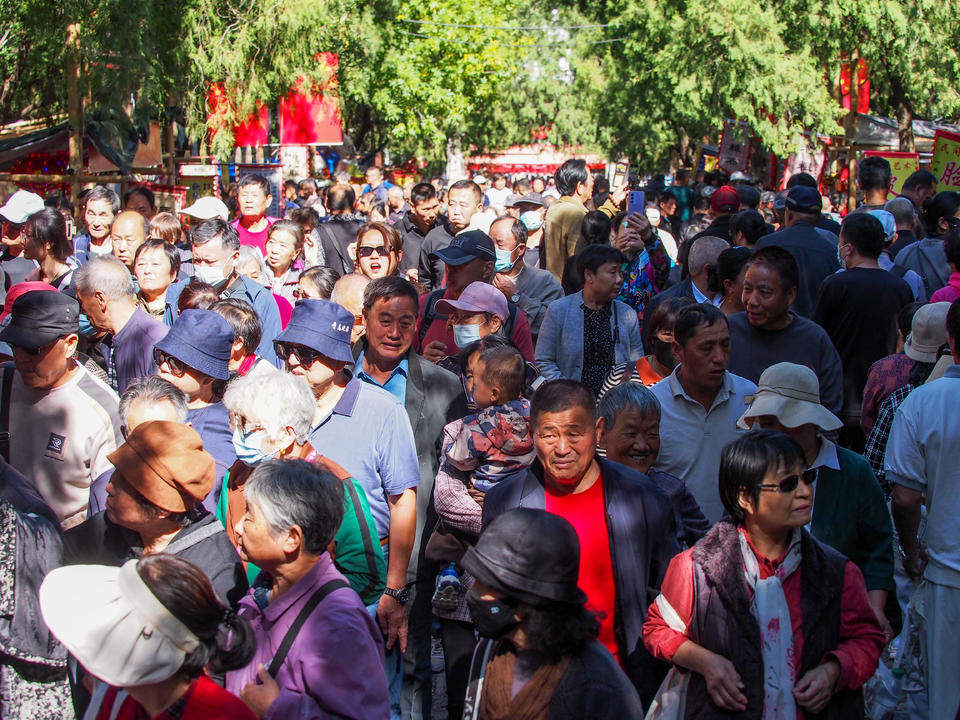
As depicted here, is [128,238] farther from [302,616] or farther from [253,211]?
[302,616]

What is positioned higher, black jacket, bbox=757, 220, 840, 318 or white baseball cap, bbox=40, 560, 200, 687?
black jacket, bbox=757, 220, 840, 318

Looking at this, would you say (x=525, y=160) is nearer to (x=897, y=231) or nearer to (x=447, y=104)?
(x=447, y=104)

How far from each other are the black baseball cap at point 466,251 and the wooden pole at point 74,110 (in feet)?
28.0

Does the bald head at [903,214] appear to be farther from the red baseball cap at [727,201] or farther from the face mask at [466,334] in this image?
the face mask at [466,334]

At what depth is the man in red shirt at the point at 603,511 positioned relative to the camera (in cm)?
378

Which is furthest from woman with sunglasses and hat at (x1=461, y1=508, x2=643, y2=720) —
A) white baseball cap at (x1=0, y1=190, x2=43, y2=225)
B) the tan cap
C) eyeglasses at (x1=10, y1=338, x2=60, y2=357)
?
white baseball cap at (x1=0, y1=190, x2=43, y2=225)

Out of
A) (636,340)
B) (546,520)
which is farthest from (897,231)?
(546,520)

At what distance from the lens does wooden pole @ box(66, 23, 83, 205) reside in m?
13.5

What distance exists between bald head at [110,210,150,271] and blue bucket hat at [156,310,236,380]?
129 inches

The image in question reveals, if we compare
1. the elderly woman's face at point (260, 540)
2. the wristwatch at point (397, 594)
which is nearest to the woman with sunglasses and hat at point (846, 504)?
the wristwatch at point (397, 594)

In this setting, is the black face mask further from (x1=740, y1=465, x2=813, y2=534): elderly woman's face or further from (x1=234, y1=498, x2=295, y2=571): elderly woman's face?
(x1=740, y1=465, x2=813, y2=534): elderly woman's face

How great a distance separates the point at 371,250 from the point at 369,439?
317 centimetres

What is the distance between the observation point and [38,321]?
4.89m

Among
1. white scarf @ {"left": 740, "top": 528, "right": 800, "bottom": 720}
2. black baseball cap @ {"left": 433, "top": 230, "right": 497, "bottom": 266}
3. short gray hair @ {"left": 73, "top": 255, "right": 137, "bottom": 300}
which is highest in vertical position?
black baseball cap @ {"left": 433, "top": 230, "right": 497, "bottom": 266}
